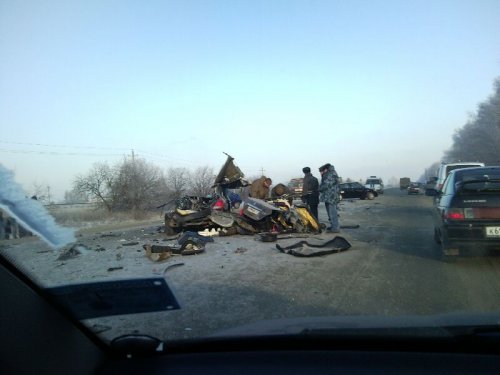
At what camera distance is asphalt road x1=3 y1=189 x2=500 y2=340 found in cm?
428

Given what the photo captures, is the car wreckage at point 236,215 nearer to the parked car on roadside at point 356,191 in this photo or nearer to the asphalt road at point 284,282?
the asphalt road at point 284,282

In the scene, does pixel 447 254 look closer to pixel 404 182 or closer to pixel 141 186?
pixel 141 186

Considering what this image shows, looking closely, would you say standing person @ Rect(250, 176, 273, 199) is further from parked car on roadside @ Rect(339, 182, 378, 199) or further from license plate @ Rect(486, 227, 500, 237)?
parked car on roadside @ Rect(339, 182, 378, 199)

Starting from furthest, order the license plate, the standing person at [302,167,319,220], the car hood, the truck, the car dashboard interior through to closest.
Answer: the truck < the standing person at [302,167,319,220] < the license plate < the car hood < the car dashboard interior

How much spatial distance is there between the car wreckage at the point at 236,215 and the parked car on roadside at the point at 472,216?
214 inches

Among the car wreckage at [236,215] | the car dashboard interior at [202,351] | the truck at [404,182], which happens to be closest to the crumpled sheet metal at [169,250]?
the car wreckage at [236,215]

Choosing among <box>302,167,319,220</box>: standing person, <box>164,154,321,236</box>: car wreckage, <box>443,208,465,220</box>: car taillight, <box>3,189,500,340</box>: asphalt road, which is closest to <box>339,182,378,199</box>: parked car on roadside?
<box>302,167,319,220</box>: standing person

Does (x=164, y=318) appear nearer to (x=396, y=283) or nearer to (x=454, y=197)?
(x=396, y=283)

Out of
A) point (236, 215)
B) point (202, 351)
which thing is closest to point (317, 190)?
point (236, 215)

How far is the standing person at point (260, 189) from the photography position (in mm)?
14586

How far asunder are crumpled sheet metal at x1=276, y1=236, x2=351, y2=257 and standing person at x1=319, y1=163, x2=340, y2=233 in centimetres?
318

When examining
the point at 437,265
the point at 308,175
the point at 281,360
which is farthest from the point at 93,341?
the point at 308,175

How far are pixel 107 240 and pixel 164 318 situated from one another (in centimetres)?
865

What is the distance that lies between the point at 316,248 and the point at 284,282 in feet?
9.19
